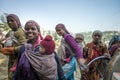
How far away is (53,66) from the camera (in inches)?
83.4

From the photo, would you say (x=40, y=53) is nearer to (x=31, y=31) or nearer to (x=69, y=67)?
(x=31, y=31)

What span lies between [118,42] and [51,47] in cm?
349

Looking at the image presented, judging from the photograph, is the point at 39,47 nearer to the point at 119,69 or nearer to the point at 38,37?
the point at 38,37

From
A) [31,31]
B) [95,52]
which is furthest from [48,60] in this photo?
[95,52]

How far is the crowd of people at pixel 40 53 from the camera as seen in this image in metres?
2.06

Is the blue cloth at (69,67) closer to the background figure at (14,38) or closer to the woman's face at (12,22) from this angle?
the background figure at (14,38)

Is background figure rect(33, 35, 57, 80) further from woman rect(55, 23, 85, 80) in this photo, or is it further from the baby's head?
woman rect(55, 23, 85, 80)

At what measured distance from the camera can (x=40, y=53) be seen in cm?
215

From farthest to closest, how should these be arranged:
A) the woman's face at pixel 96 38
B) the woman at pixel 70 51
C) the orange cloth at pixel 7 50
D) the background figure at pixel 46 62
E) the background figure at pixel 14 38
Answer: the woman's face at pixel 96 38 < the woman at pixel 70 51 < the background figure at pixel 14 38 < the orange cloth at pixel 7 50 < the background figure at pixel 46 62

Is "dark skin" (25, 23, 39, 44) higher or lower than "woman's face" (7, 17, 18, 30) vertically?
lower

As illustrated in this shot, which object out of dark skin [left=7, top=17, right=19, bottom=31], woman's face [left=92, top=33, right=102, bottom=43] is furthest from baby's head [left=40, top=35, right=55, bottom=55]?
woman's face [left=92, top=33, right=102, bottom=43]

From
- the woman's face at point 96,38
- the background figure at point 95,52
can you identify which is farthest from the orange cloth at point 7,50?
the woman's face at point 96,38

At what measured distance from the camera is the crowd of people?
206 centimetres

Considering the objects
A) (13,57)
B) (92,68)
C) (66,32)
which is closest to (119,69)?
(66,32)
